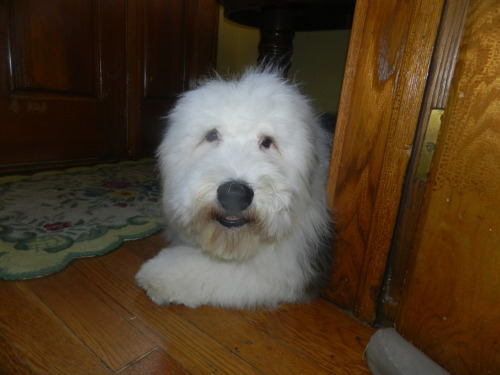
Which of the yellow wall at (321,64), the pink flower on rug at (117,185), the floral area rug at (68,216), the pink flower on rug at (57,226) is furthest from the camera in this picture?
the yellow wall at (321,64)

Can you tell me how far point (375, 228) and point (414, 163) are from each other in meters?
0.20

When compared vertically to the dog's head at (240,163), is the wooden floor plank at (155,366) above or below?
below

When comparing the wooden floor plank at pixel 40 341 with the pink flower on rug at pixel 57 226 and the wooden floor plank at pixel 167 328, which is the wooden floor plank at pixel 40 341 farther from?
the pink flower on rug at pixel 57 226

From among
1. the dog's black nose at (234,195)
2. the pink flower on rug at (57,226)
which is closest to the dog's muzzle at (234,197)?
the dog's black nose at (234,195)

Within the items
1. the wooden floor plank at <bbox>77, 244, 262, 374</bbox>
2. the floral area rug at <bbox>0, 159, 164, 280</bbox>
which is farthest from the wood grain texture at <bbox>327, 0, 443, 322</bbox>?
the floral area rug at <bbox>0, 159, 164, 280</bbox>

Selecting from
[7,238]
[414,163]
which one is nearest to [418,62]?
[414,163]

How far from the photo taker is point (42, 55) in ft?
7.32

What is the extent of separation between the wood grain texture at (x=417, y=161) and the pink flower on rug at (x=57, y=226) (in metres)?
1.24

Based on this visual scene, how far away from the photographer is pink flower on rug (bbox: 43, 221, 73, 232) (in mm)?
1361

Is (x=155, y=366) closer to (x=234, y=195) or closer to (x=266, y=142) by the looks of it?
(x=234, y=195)

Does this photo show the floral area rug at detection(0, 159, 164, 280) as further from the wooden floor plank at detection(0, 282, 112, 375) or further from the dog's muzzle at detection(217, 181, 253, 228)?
the dog's muzzle at detection(217, 181, 253, 228)

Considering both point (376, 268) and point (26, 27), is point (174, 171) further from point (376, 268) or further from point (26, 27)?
point (26, 27)

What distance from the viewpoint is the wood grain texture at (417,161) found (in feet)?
2.32

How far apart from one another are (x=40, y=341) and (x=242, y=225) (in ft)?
1.77
